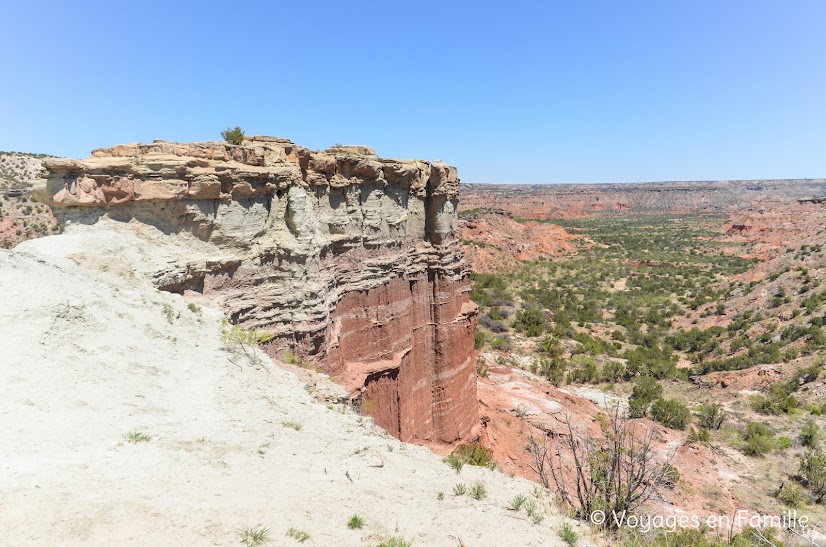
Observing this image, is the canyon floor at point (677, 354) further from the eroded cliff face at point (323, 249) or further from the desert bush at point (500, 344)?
the eroded cliff face at point (323, 249)

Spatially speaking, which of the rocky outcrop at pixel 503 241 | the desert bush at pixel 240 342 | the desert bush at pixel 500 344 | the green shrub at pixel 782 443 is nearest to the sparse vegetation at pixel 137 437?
the desert bush at pixel 240 342

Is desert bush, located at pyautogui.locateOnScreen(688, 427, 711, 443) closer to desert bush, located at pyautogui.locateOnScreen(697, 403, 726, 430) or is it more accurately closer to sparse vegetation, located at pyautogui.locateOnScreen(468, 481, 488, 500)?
desert bush, located at pyautogui.locateOnScreen(697, 403, 726, 430)

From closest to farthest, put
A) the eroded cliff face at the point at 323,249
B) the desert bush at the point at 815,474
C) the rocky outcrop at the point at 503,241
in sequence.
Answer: the eroded cliff face at the point at 323,249, the desert bush at the point at 815,474, the rocky outcrop at the point at 503,241

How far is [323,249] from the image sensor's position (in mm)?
12922

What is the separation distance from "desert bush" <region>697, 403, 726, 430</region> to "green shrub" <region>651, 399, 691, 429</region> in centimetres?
81

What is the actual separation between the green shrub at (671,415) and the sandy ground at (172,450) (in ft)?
63.7

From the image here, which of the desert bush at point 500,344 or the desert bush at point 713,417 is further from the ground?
the desert bush at point 500,344

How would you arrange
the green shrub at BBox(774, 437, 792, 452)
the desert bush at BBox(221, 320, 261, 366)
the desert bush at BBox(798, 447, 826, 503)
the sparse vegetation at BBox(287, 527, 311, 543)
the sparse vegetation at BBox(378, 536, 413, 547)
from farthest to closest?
1. the green shrub at BBox(774, 437, 792, 452)
2. the desert bush at BBox(798, 447, 826, 503)
3. the desert bush at BBox(221, 320, 261, 366)
4. the sparse vegetation at BBox(378, 536, 413, 547)
5. the sparse vegetation at BBox(287, 527, 311, 543)

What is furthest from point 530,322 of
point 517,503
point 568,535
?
point 568,535

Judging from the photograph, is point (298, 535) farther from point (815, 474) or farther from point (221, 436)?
point (815, 474)

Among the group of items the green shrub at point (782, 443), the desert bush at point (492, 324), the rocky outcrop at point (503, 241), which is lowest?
the green shrub at point (782, 443)

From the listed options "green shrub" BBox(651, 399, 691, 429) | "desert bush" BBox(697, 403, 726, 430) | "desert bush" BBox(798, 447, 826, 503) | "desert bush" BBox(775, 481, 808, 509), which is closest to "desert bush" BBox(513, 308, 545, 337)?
"green shrub" BBox(651, 399, 691, 429)

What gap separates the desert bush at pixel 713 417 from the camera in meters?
22.9

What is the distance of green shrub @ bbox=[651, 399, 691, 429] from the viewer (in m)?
23.0
